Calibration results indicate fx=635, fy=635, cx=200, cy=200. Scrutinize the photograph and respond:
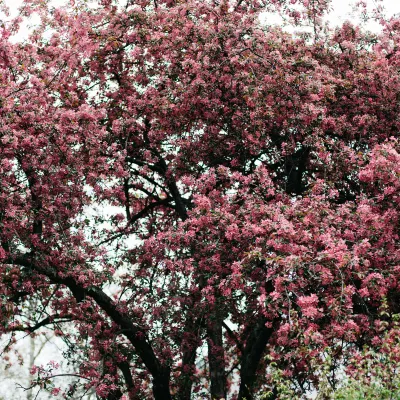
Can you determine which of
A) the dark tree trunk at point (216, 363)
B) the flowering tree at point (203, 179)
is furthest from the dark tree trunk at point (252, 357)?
the dark tree trunk at point (216, 363)

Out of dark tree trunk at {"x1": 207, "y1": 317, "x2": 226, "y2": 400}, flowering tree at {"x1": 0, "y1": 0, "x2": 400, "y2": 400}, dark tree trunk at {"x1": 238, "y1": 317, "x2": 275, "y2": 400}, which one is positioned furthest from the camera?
dark tree trunk at {"x1": 207, "y1": 317, "x2": 226, "y2": 400}

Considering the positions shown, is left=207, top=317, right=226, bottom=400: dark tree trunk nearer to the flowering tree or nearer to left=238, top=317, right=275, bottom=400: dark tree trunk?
the flowering tree

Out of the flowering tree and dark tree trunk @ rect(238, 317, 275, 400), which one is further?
dark tree trunk @ rect(238, 317, 275, 400)

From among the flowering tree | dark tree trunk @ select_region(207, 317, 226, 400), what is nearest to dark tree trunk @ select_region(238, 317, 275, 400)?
the flowering tree

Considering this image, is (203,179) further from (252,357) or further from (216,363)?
(216,363)

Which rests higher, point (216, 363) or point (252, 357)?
point (216, 363)

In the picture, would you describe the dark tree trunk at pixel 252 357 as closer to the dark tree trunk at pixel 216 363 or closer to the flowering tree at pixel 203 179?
the flowering tree at pixel 203 179

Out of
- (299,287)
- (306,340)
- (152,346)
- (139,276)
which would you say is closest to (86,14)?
(139,276)

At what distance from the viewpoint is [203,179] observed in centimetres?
1101

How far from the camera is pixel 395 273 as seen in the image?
8938 millimetres

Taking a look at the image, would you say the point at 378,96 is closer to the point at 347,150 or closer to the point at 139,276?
the point at 347,150

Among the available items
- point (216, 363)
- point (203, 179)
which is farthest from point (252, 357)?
point (203, 179)

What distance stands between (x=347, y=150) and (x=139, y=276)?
481 centimetres

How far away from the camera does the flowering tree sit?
9.28 m
